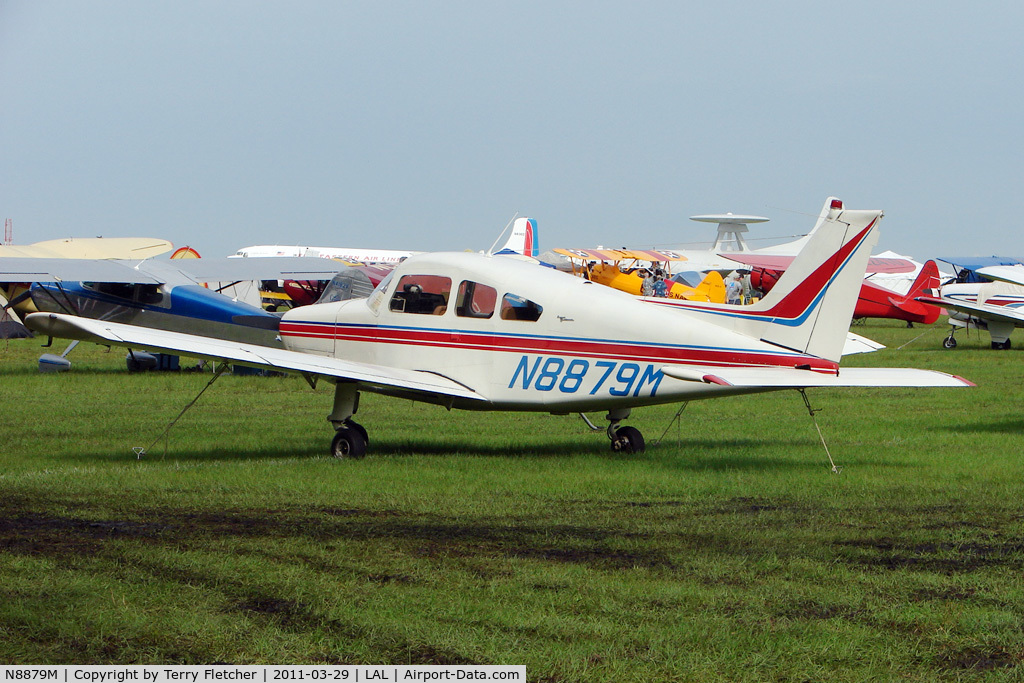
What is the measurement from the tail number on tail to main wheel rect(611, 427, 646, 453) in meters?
1.11

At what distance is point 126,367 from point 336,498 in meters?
15.7

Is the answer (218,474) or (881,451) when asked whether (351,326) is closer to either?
(218,474)

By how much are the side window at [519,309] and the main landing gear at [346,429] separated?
1.77 meters

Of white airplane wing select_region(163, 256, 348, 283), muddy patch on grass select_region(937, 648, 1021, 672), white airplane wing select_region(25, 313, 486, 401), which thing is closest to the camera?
muddy patch on grass select_region(937, 648, 1021, 672)

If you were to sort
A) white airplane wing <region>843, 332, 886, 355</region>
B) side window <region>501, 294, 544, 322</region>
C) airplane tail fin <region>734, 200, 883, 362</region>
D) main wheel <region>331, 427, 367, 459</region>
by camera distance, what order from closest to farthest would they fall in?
airplane tail fin <region>734, 200, 883, 362</region> < side window <region>501, 294, 544, 322</region> < main wheel <region>331, 427, 367, 459</region> < white airplane wing <region>843, 332, 886, 355</region>

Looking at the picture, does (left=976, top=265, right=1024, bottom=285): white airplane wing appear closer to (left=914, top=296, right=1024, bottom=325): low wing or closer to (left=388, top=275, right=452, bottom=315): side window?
(left=914, top=296, right=1024, bottom=325): low wing

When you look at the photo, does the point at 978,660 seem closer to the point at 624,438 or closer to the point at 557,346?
the point at 557,346

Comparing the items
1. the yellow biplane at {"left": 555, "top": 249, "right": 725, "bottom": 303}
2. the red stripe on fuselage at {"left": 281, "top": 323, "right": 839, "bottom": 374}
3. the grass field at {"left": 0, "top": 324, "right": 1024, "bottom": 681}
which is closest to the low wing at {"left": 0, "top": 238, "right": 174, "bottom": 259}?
the yellow biplane at {"left": 555, "top": 249, "right": 725, "bottom": 303}

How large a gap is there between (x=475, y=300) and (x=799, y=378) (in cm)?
332

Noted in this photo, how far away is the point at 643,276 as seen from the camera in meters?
51.5

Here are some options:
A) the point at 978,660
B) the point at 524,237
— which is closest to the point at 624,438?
the point at 978,660

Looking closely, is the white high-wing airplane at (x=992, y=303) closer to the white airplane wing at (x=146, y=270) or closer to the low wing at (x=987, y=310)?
the low wing at (x=987, y=310)

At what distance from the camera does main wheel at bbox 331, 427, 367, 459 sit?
36.5 feet

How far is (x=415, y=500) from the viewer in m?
8.44
